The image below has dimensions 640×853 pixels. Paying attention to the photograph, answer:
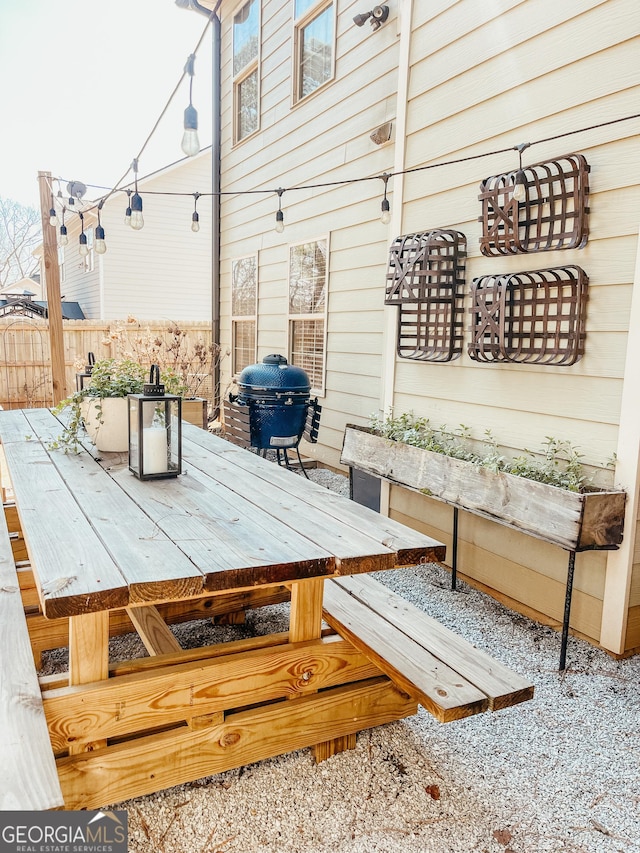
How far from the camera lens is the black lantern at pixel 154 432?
204cm

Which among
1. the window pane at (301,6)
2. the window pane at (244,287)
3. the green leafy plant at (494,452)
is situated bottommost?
the green leafy plant at (494,452)

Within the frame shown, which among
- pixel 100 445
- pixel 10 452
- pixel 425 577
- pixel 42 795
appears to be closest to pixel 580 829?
pixel 42 795

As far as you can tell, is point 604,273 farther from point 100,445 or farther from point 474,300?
point 100,445

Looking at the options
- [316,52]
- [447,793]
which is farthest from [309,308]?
[447,793]

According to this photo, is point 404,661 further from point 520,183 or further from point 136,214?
point 136,214

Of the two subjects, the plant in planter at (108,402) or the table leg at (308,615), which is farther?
the plant in planter at (108,402)

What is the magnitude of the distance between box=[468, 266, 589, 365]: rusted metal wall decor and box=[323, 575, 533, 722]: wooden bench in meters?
1.28

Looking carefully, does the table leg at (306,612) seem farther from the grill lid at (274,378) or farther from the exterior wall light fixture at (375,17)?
the exterior wall light fixture at (375,17)

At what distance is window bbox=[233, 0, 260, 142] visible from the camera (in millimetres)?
6441

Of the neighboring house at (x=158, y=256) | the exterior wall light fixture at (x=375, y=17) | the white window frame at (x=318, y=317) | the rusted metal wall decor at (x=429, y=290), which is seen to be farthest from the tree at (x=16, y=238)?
the rusted metal wall decor at (x=429, y=290)

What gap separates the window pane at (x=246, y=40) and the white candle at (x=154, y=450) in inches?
225

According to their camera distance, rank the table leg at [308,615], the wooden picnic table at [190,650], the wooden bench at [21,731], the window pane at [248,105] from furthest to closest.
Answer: the window pane at [248,105] < the table leg at [308,615] < the wooden picnic table at [190,650] < the wooden bench at [21,731]

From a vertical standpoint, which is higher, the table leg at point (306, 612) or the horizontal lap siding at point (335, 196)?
the horizontal lap siding at point (335, 196)

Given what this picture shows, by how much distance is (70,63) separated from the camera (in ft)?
65.9
